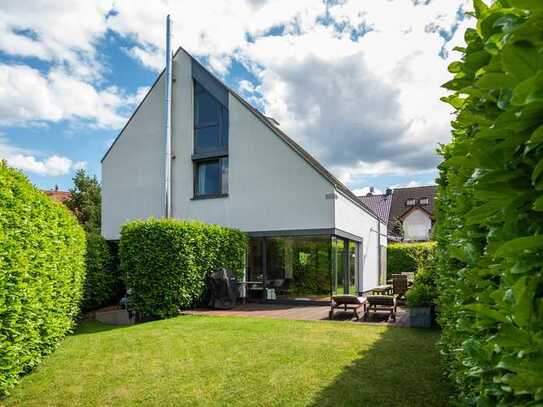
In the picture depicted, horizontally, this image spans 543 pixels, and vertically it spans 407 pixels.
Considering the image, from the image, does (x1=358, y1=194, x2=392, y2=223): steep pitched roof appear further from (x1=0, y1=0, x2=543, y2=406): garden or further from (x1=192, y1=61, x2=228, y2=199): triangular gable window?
(x1=0, y1=0, x2=543, y2=406): garden

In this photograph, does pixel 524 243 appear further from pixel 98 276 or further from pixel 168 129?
pixel 168 129

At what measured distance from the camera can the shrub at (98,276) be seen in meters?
12.3

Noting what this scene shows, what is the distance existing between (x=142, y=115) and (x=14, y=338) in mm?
14694

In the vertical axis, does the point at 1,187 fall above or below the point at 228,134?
below

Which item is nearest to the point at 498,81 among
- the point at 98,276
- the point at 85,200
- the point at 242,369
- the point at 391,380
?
the point at 391,380

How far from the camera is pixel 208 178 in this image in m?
16.9

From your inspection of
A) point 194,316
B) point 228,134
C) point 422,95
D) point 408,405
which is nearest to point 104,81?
point 228,134

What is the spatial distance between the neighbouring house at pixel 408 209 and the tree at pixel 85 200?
75.6ft

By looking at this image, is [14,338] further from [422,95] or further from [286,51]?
[422,95]

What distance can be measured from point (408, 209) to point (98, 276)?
3517 cm

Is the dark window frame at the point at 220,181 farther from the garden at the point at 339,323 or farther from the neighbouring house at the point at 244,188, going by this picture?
the garden at the point at 339,323

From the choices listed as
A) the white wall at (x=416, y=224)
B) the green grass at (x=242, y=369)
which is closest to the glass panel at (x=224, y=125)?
the green grass at (x=242, y=369)

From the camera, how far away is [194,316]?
36.5 ft

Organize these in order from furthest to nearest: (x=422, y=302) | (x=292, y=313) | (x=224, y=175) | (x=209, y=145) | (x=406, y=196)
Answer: (x=406, y=196)
(x=209, y=145)
(x=224, y=175)
(x=292, y=313)
(x=422, y=302)
